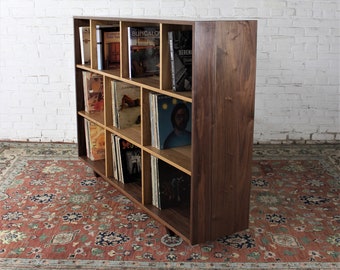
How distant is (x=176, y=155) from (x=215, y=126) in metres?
0.41

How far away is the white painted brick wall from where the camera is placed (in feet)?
15.5

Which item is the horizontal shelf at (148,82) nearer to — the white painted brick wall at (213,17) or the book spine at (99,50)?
the book spine at (99,50)

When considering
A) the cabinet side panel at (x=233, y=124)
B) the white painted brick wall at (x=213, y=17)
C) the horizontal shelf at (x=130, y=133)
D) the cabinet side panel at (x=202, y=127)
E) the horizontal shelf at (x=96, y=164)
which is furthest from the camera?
the white painted brick wall at (x=213, y=17)

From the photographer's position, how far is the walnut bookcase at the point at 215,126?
8.23 feet

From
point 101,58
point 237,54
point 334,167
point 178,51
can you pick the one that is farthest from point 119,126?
point 334,167

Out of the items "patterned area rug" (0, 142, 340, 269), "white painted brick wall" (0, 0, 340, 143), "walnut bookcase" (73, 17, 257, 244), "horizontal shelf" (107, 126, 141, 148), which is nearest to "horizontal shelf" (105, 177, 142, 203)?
"patterned area rug" (0, 142, 340, 269)

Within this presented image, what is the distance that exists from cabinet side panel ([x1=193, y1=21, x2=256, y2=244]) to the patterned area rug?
0.88 ft

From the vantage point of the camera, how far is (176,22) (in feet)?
8.39

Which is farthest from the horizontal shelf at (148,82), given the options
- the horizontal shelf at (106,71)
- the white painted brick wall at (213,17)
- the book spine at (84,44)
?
the white painted brick wall at (213,17)

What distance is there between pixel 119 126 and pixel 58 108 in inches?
63.4

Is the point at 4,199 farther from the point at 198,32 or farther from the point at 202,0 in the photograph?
the point at 202,0

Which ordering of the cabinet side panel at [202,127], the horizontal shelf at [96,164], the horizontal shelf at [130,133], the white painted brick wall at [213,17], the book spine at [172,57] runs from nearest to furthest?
1. the cabinet side panel at [202,127]
2. the book spine at [172,57]
3. the horizontal shelf at [130,133]
4. the horizontal shelf at [96,164]
5. the white painted brick wall at [213,17]

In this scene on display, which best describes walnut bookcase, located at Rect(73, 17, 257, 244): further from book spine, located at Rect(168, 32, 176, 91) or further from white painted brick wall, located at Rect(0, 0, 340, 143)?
white painted brick wall, located at Rect(0, 0, 340, 143)

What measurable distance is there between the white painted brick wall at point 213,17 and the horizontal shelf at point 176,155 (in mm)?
2054
